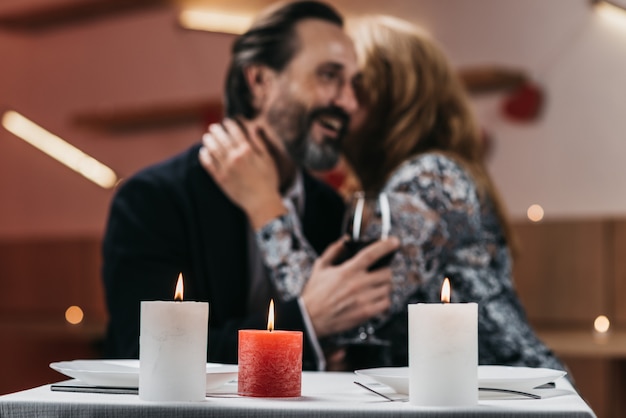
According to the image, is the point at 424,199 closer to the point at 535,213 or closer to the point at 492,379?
the point at 492,379

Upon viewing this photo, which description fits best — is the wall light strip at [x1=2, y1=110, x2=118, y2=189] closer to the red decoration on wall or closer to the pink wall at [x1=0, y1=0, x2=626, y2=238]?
Result: the pink wall at [x1=0, y1=0, x2=626, y2=238]

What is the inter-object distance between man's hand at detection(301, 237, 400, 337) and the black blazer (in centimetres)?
16

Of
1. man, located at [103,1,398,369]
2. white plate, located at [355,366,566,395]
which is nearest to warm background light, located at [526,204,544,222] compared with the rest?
man, located at [103,1,398,369]

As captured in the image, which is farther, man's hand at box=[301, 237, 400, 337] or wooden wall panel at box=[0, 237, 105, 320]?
wooden wall panel at box=[0, 237, 105, 320]

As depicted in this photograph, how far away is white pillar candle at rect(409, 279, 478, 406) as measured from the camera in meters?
1.06

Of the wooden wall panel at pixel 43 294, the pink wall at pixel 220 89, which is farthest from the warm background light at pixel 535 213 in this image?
the wooden wall panel at pixel 43 294

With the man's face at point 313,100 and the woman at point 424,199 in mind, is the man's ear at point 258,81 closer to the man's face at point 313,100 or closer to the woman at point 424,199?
the man's face at point 313,100

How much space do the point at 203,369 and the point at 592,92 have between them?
356 centimetres

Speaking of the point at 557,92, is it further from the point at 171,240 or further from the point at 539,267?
the point at 171,240

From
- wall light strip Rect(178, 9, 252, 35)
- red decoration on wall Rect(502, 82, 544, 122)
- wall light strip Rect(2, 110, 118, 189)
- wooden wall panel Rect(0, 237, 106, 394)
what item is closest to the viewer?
red decoration on wall Rect(502, 82, 544, 122)

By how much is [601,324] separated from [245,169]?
2519mm

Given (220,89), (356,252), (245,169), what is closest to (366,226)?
(356,252)

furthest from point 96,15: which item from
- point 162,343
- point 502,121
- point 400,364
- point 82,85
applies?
point 162,343

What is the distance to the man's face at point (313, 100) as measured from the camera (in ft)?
7.37
